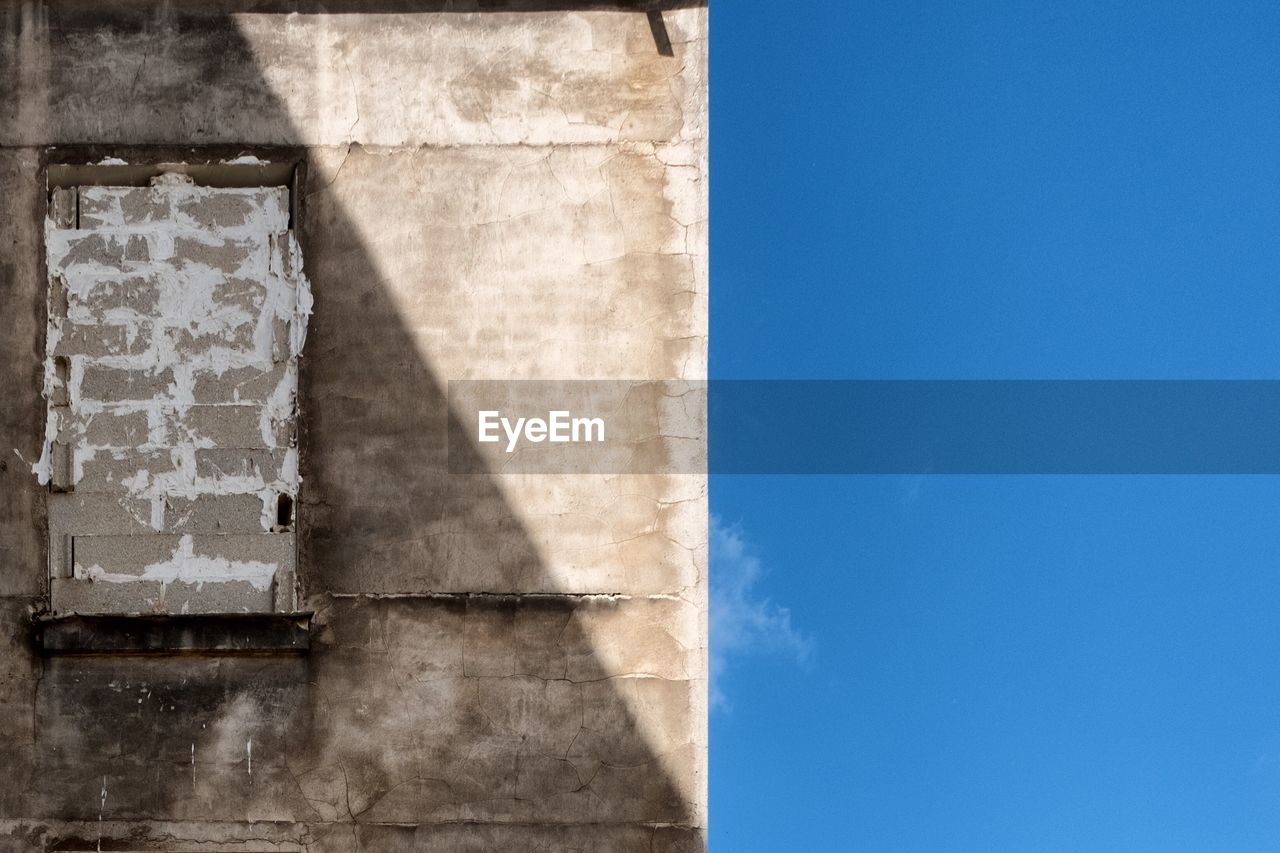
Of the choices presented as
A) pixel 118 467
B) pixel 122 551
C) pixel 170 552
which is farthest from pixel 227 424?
pixel 122 551

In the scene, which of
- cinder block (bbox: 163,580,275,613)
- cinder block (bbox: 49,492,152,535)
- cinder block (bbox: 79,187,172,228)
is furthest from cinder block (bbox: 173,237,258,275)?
cinder block (bbox: 163,580,275,613)

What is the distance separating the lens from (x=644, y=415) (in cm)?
495

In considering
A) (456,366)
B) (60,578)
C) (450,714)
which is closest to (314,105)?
(456,366)

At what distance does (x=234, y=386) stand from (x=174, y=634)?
1.32 m

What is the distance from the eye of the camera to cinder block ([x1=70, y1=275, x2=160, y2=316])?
4.98 m

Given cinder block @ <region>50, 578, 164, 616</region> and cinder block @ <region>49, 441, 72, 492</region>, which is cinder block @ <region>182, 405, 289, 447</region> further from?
cinder block @ <region>50, 578, 164, 616</region>

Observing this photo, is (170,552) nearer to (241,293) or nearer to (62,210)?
(241,293)

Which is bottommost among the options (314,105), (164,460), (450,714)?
(450,714)

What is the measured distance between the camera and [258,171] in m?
5.02

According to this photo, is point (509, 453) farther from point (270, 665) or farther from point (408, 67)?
point (408, 67)

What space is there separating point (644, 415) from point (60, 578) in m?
3.17

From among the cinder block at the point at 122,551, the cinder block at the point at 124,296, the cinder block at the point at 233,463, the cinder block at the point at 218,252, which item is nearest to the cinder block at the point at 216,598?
the cinder block at the point at 122,551

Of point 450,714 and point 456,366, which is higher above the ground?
point 456,366

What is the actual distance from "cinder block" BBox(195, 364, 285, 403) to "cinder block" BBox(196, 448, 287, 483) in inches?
10.7
